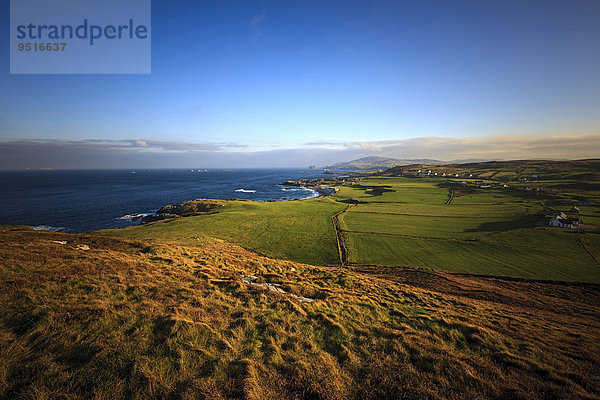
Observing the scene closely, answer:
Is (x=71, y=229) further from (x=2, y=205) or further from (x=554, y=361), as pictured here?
(x=554, y=361)

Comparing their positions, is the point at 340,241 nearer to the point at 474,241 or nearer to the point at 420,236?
the point at 420,236

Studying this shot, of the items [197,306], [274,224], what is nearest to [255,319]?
[197,306]

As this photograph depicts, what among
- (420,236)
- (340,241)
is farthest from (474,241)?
(340,241)

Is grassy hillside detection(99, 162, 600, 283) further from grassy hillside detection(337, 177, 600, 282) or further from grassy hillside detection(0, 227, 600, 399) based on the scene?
grassy hillside detection(0, 227, 600, 399)

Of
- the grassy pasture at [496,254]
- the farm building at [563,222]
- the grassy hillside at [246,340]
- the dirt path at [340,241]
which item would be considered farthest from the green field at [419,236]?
the grassy hillside at [246,340]

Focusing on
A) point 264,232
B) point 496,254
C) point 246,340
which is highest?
point 246,340

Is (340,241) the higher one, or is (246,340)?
(246,340)
